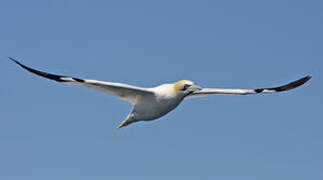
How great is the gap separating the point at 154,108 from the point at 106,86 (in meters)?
2.63

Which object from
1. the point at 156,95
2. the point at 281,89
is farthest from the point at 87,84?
the point at 281,89

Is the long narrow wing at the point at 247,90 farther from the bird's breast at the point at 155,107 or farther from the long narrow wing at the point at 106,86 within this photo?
the long narrow wing at the point at 106,86

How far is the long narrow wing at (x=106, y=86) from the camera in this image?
1006 inches

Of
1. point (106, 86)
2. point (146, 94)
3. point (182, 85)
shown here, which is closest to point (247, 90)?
point (182, 85)

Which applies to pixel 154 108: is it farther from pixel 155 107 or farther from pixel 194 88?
pixel 194 88

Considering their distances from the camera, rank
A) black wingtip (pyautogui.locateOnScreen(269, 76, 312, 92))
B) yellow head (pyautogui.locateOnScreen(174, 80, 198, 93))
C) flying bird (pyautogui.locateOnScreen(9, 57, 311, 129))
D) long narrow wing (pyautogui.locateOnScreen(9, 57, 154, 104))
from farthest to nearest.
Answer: black wingtip (pyautogui.locateOnScreen(269, 76, 312, 92)) → yellow head (pyautogui.locateOnScreen(174, 80, 198, 93)) → flying bird (pyautogui.locateOnScreen(9, 57, 311, 129)) → long narrow wing (pyautogui.locateOnScreen(9, 57, 154, 104))

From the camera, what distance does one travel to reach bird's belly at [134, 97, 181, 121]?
27078 mm

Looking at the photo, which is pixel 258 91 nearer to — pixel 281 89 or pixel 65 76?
pixel 281 89

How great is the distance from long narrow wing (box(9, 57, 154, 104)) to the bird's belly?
0.48 meters

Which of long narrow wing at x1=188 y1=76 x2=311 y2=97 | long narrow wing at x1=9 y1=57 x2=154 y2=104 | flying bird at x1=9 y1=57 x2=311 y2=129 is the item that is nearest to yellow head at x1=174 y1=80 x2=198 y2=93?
flying bird at x1=9 y1=57 x2=311 y2=129

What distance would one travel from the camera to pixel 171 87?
27.2 metres

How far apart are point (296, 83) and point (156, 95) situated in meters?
9.07

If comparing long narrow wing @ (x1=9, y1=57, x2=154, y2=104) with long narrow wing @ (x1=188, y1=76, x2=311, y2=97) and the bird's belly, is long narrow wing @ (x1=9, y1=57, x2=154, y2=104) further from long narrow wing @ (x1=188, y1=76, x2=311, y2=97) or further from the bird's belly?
long narrow wing @ (x1=188, y1=76, x2=311, y2=97)

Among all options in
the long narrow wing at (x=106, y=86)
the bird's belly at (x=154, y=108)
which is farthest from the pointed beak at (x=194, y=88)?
the long narrow wing at (x=106, y=86)
